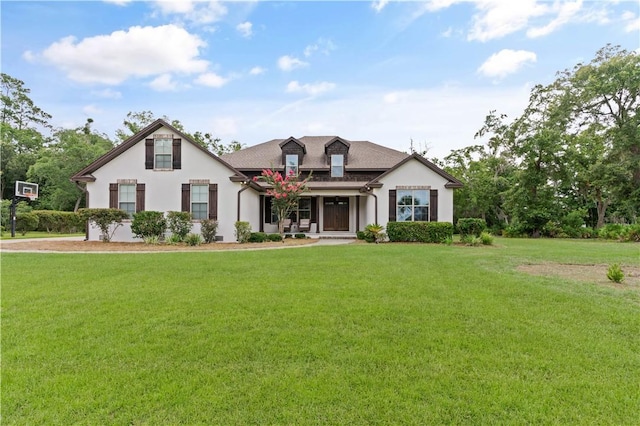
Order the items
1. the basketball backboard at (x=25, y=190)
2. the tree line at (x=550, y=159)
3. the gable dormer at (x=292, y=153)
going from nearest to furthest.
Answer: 1. the basketball backboard at (x=25, y=190)
2. the gable dormer at (x=292, y=153)
3. the tree line at (x=550, y=159)

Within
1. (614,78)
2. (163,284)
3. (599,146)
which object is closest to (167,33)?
(163,284)

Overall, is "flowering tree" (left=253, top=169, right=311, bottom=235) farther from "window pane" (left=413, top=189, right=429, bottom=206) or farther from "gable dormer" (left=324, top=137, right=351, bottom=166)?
"window pane" (left=413, top=189, right=429, bottom=206)

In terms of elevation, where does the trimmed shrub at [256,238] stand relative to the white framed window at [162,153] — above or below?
below

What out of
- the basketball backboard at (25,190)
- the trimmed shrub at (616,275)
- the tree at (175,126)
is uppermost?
the tree at (175,126)

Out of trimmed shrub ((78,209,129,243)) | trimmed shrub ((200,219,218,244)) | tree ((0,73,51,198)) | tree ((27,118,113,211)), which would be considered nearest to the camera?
trimmed shrub ((78,209,129,243))

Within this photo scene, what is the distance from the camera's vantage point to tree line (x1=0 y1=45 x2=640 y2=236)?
72.1 ft

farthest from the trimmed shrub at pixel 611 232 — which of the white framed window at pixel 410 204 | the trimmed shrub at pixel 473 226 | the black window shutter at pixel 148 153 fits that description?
the black window shutter at pixel 148 153

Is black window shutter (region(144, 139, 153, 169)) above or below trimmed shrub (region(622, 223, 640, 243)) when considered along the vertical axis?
above

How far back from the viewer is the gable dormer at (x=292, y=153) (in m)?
20.7

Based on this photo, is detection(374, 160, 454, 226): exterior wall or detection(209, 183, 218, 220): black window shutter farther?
detection(374, 160, 454, 226): exterior wall

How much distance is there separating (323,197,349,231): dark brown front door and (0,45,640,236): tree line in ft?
40.9

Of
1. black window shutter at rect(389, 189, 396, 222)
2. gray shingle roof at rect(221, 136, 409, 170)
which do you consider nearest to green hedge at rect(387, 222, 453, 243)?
black window shutter at rect(389, 189, 396, 222)

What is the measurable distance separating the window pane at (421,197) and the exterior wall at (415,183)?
16.5 inches

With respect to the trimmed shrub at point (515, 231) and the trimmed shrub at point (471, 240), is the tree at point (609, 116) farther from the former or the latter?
the trimmed shrub at point (471, 240)
